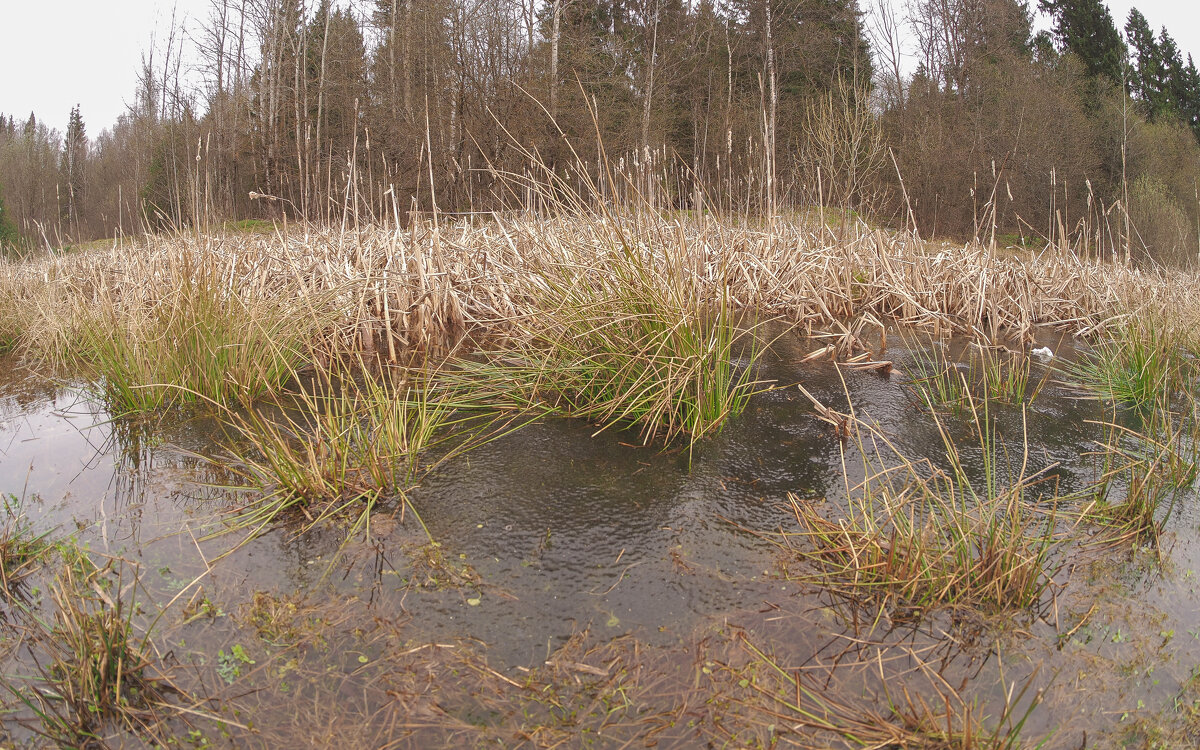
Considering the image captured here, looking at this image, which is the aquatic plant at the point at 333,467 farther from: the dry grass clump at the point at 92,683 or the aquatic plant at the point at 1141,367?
the aquatic plant at the point at 1141,367

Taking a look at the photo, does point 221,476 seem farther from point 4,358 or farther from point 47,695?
point 4,358

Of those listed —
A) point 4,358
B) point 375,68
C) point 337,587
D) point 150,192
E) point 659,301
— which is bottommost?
point 337,587

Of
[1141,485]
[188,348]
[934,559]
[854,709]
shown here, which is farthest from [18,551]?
[1141,485]

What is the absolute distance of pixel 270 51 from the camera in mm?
20328

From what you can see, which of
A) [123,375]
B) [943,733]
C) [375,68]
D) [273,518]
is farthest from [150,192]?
[943,733]

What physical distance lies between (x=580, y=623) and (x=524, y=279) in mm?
2304

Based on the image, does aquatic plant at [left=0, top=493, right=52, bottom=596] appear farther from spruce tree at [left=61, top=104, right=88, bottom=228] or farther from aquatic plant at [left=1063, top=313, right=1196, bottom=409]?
spruce tree at [left=61, top=104, right=88, bottom=228]

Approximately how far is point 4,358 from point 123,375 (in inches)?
101

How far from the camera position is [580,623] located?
69.0 inches

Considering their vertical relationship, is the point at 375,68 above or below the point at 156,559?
above

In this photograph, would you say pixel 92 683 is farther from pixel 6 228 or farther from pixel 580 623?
pixel 6 228

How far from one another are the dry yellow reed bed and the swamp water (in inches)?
43.1

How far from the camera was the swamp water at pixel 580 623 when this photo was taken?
1.44 meters

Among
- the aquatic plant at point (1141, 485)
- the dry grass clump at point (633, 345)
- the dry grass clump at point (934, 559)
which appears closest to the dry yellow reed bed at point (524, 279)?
the dry grass clump at point (633, 345)
